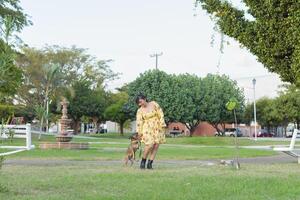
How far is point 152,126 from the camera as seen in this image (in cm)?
1279

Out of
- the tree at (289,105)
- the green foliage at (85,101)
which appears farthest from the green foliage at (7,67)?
the tree at (289,105)

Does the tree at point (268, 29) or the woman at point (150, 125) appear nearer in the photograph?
the tree at point (268, 29)

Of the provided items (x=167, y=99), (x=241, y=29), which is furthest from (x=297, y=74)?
(x=167, y=99)

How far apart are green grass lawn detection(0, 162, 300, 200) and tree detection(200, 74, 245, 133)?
2244 inches

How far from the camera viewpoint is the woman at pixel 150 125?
12648mm

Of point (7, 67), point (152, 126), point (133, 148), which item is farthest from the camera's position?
point (133, 148)

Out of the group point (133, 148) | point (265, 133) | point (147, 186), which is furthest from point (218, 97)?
point (147, 186)

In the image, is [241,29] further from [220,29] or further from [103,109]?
[103,109]

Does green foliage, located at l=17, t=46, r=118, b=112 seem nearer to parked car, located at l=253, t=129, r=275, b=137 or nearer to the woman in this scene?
parked car, located at l=253, t=129, r=275, b=137

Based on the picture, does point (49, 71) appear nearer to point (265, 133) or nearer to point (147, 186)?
point (265, 133)

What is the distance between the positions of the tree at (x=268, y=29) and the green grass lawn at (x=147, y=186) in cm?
202

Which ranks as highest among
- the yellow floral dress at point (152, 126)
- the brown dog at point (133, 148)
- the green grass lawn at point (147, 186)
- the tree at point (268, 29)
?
the tree at point (268, 29)

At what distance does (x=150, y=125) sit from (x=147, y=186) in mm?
4215

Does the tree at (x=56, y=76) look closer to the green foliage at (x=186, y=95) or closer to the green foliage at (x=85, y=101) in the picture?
the green foliage at (x=85, y=101)
